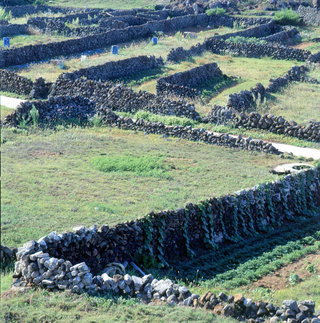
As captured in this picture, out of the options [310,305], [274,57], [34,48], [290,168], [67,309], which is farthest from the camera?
[274,57]

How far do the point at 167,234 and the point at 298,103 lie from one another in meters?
21.2

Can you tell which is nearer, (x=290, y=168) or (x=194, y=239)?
(x=194, y=239)

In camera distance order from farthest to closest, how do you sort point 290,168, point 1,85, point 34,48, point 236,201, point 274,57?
point 274,57 → point 34,48 → point 1,85 → point 290,168 → point 236,201

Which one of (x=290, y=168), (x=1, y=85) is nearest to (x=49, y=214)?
(x=290, y=168)

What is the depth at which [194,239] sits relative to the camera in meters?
19.9

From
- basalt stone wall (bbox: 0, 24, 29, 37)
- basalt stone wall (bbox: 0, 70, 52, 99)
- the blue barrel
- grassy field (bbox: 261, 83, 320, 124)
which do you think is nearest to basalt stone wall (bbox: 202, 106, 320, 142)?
grassy field (bbox: 261, 83, 320, 124)

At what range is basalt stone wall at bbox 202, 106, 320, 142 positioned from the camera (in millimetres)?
31250

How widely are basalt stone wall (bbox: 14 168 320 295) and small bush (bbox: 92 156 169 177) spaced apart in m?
3.18

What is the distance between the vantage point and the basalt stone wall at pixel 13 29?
53869 mm

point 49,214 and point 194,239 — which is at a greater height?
point 49,214

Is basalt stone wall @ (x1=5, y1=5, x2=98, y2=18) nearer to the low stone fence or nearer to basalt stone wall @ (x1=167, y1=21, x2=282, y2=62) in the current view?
basalt stone wall @ (x1=167, y1=21, x2=282, y2=62)

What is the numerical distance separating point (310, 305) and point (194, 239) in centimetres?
579

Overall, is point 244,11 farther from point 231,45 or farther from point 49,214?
point 49,214

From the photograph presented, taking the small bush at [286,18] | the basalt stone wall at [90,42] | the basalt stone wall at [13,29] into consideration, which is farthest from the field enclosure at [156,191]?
the small bush at [286,18]
